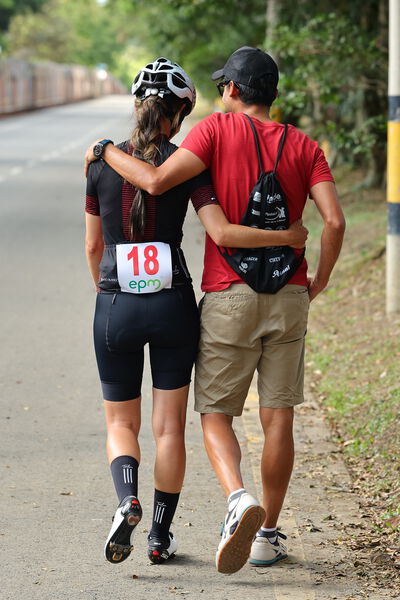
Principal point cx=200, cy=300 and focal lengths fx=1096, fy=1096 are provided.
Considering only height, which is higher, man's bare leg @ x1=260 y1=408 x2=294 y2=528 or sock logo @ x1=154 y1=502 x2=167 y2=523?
man's bare leg @ x1=260 y1=408 x2=294 y2=528

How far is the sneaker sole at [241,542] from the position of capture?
149 inches

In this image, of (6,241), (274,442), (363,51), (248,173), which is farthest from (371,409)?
(6,241)

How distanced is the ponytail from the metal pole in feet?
15.3

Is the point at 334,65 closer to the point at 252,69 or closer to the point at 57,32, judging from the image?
the point at 252,69

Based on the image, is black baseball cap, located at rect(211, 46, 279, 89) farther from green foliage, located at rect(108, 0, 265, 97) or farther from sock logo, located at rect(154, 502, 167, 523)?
green foliage, located at rect(108, 0, 265, 97)

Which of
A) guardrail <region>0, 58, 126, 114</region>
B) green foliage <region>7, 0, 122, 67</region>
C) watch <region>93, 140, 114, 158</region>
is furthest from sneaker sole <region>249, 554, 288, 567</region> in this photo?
green foliage <region>7, 0, 122, 67</region>

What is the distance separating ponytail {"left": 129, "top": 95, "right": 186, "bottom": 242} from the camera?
404 centimetres

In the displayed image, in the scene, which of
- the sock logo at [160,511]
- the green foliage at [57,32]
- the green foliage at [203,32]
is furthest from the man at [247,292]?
the green foliage at [57,32]

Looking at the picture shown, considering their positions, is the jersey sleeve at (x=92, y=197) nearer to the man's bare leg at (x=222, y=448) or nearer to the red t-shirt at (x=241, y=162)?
the red t-shirt at (x=241, y=162)

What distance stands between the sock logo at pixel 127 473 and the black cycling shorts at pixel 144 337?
267 mm

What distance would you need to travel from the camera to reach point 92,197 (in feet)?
13.7

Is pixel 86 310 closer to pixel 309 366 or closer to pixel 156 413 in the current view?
pixel 309 366

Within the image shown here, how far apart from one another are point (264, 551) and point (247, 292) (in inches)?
41.5

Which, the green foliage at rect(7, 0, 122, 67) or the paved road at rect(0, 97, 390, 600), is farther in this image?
the green foliage at rect(7, 0, 122, 67)
